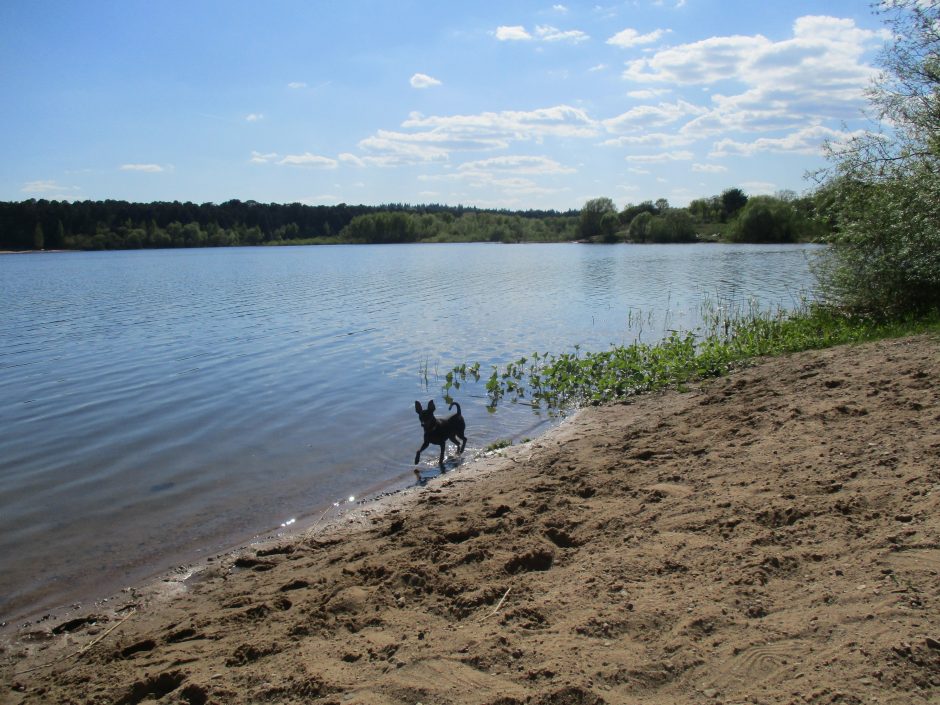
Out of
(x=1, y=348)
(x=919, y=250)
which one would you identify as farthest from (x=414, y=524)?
(x=1, y=348)

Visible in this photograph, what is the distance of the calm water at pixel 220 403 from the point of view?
25.1 ft

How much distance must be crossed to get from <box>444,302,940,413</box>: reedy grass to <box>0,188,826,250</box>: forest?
75736mm

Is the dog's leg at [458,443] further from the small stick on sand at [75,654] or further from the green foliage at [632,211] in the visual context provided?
the green foliage at [632,211]

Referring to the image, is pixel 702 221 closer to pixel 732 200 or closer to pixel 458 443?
pixel 732 200

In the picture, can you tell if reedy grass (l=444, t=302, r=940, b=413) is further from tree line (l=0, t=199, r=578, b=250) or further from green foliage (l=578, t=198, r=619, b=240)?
tree line (l=0, t=199, r=578, b=250)

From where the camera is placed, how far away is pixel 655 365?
13.1 metres

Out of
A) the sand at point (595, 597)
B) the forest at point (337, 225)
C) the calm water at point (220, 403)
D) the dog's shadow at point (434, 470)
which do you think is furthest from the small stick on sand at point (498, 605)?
the forest at point (337, 225)

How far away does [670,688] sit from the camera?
3.30 metres

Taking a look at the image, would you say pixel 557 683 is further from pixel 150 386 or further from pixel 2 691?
pixel 150 386

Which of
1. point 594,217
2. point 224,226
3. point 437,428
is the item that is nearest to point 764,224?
point 594,217

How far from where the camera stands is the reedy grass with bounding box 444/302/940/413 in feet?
41.0

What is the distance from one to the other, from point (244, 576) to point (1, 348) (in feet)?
61.0

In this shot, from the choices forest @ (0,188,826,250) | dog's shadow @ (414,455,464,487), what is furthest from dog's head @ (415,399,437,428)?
forest @ (0,188,826,250)

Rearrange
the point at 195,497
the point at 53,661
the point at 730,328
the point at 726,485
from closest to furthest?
the point at 53,661 → the point at 726,485 → the point at 195,497 → the point at 730,328
